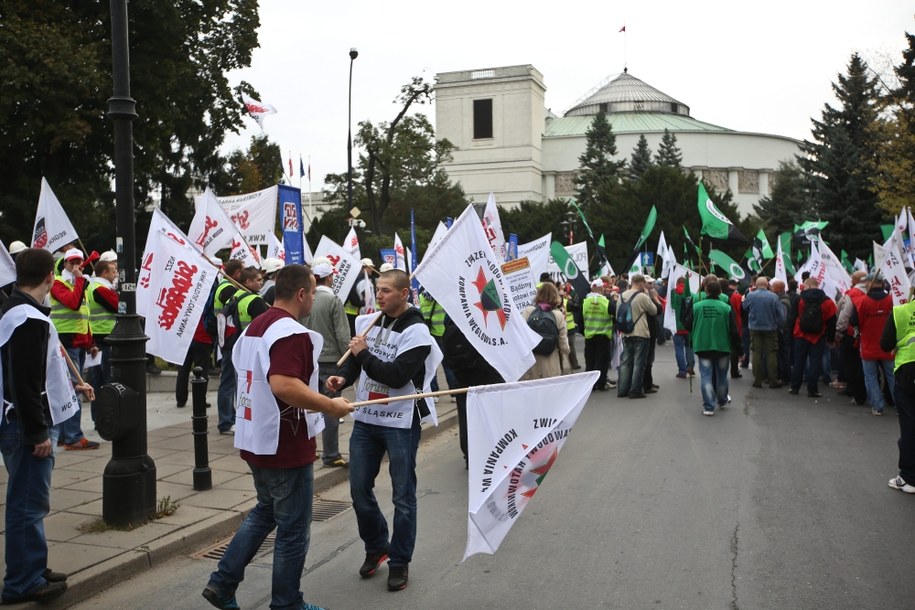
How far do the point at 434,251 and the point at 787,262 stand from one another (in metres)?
23.0

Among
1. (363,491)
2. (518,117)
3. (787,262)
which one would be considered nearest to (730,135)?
(518,117)

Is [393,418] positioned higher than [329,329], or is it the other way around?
[329,329]

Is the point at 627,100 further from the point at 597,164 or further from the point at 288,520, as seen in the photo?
the point at 288,520

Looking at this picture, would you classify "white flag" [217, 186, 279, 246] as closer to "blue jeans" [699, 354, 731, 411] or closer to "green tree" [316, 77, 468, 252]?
Answer: "blue jeans" [699, 354, 731, 411]

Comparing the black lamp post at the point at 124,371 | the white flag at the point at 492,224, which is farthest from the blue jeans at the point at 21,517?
the white flag at the point at 492,224

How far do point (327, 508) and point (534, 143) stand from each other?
88268mm

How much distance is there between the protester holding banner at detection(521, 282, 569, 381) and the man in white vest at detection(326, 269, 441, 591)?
534 centimetres

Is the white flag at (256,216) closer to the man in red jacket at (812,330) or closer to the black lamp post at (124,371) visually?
the black lamp post at (124,371)

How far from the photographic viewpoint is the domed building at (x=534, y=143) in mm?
92312

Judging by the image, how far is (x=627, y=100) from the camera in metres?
110

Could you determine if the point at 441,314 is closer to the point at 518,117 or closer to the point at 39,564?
the point at 39,564

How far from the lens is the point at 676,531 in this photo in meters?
6.57

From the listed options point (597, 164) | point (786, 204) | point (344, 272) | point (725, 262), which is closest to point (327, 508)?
point (344, 272)

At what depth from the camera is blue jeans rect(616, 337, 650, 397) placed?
13641 millimetres
